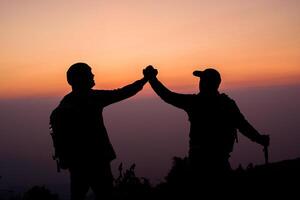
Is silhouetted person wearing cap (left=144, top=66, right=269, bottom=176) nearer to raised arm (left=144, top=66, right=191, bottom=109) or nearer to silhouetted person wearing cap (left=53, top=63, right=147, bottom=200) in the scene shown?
raised arm (left=144, top=66, right=191, bottom=109)

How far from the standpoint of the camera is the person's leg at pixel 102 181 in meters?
6.82

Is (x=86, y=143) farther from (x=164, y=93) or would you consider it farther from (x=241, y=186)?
(x=241, y=186)

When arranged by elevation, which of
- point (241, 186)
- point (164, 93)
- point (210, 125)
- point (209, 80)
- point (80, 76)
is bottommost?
point (241, 186)

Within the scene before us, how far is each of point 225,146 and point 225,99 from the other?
716 mm

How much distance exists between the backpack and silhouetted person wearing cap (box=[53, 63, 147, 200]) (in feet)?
0.07

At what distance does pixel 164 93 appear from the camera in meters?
7.72

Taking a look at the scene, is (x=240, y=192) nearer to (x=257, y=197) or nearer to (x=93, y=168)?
(x=257, y=197)

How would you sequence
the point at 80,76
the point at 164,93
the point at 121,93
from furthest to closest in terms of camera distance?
1. the point at 164,93
2. the point at 121,93
3. the point at 80,76

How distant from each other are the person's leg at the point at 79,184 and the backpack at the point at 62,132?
0.64ft

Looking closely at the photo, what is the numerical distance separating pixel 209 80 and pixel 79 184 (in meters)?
2.47

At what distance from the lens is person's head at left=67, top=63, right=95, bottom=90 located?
698 cm

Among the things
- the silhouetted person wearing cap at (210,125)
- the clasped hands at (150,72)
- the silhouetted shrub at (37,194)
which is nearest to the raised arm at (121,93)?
the clasped hands at (150,72)

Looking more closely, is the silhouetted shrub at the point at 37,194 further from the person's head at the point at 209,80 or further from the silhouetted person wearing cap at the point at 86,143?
the person's head at the point at 209,80

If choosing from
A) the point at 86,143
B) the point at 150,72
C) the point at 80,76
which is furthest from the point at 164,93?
the point at 86,143
